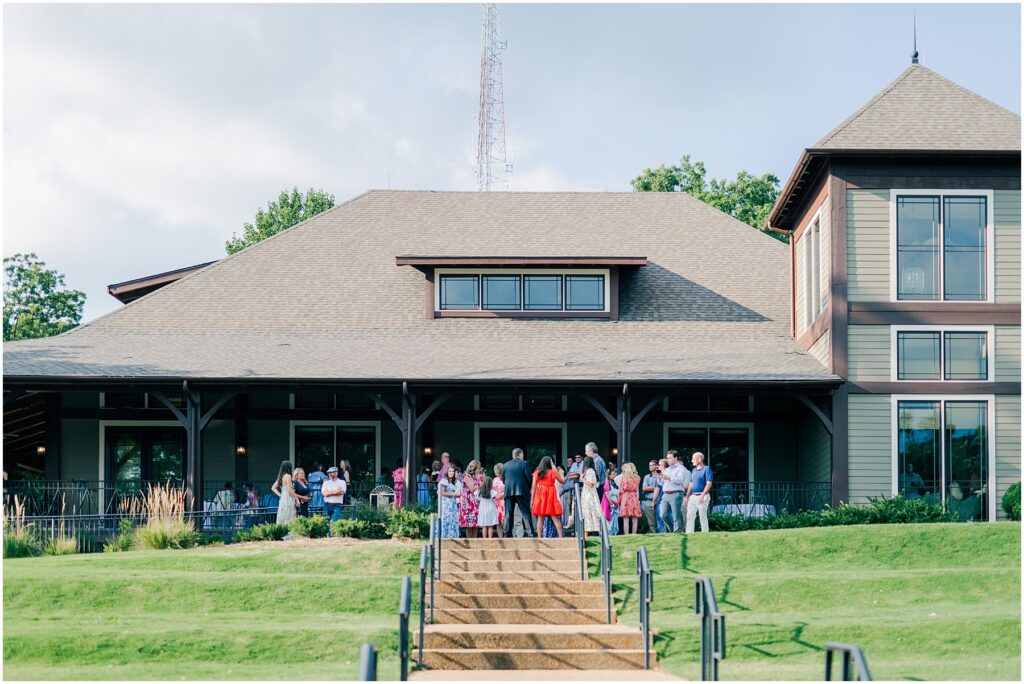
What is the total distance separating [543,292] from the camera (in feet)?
103

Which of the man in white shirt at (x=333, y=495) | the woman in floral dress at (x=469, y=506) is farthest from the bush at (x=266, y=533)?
the woman in floral dress at (x=469, y=506)

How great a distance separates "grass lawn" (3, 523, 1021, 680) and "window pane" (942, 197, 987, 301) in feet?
17.2

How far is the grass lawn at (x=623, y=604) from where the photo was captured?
1565cm

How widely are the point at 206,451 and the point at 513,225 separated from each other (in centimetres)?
883

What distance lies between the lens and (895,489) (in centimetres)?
2578

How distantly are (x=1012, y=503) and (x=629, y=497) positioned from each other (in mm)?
6526

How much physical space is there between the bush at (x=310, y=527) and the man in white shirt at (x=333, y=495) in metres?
0.79

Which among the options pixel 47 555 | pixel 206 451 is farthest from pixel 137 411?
pixel 47 555

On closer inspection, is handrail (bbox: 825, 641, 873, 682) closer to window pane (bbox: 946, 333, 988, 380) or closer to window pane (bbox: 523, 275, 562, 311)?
window pane (bbox: 946, 333, 988, 380)

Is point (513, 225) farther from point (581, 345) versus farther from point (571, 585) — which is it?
point (571, 585)

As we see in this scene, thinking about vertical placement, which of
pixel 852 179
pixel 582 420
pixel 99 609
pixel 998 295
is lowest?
pixel 99 609

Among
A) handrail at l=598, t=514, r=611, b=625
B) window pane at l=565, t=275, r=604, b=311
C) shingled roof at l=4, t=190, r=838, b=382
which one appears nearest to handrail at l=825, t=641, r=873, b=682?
handrail at l=598, t=514, r=611, b=625

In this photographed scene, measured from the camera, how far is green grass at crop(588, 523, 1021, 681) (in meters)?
15.8

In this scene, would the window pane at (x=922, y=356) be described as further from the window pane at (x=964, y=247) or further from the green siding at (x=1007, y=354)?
the green siding at (x=1007, y=354)
